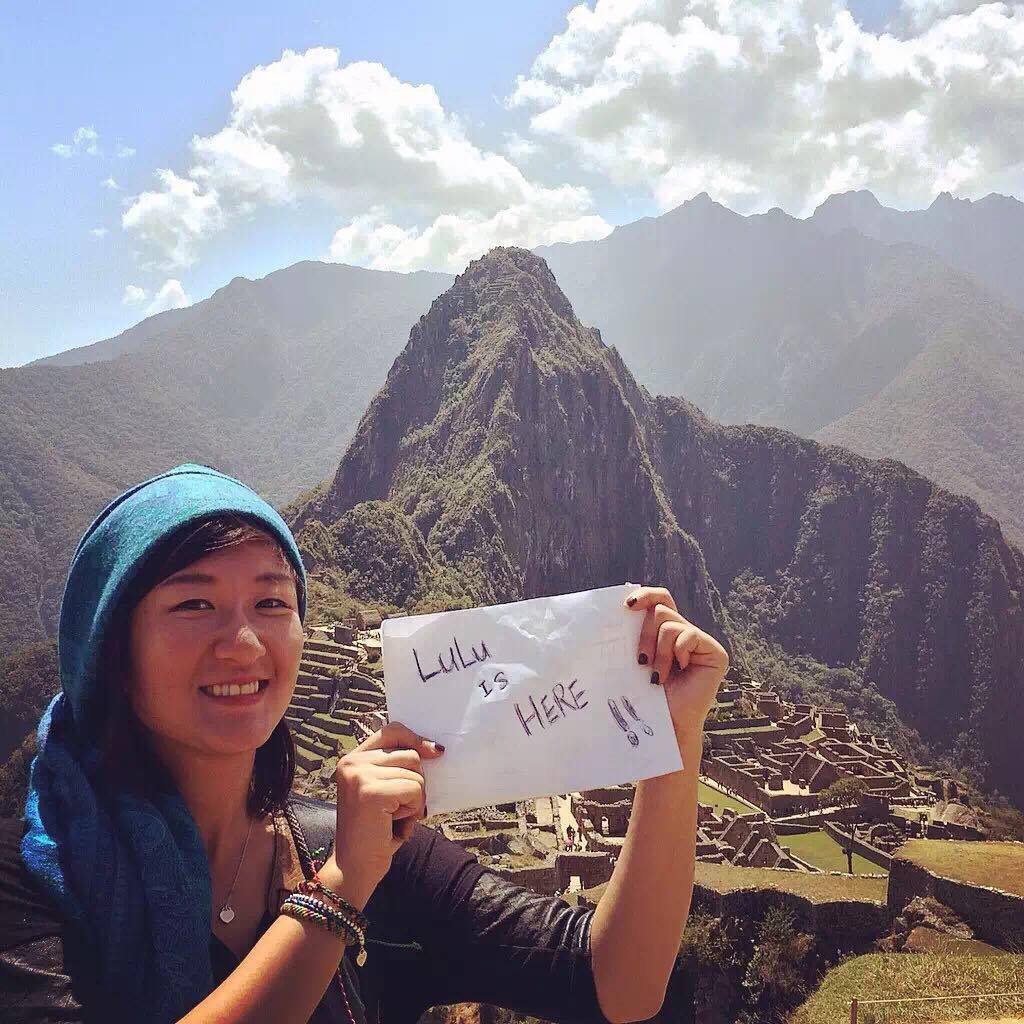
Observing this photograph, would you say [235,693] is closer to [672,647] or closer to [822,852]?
[672,647]

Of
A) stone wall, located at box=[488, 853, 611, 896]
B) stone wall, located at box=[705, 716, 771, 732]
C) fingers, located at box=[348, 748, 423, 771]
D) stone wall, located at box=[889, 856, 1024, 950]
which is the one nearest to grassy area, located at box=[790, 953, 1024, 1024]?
stone wall, located at box=[889, 856, 1024, 950]

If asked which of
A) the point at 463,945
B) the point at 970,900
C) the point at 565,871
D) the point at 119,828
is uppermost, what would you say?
the point at 119,828

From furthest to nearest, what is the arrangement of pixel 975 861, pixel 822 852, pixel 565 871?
pixel 822 852 < pixel 565 871 < pixel 975 861

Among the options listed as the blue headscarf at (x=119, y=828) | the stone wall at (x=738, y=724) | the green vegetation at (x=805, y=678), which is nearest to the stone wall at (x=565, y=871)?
the blue headscarf at (x=119, y=828)

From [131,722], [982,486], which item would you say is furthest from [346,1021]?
[982,486]

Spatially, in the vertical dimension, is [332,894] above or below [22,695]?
above

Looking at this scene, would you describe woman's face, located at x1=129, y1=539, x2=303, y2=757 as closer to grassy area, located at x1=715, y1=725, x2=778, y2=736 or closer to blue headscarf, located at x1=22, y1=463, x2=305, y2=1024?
blue headscarf, located at x1=22, y1=463, x2=305, y2=1024

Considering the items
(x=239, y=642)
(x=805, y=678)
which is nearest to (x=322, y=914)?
(x=239, y=642)
